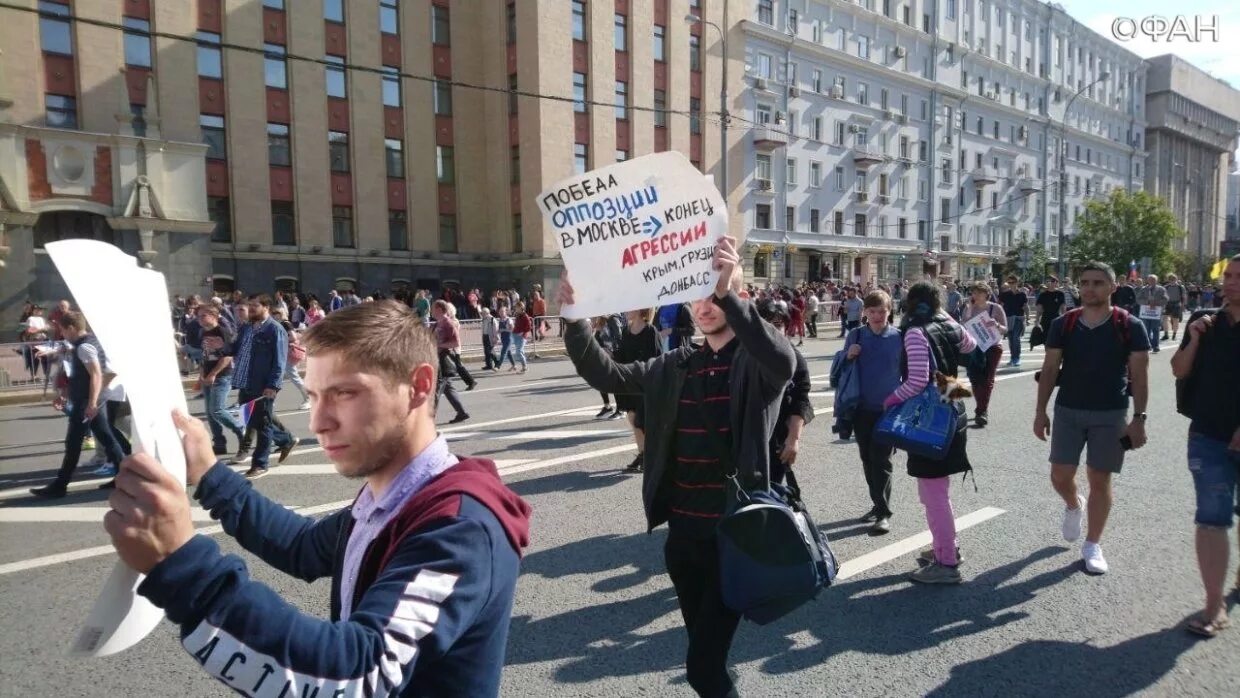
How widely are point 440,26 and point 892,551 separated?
33961 mm

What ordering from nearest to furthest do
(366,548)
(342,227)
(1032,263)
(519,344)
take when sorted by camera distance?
(366,548) < (519,344) < (342,227) < (1032,263)

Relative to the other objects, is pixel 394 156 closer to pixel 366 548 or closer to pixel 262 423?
pixel 262 423

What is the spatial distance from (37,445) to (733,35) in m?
37.2

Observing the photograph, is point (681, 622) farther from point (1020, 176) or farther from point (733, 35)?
point (1020, 176)

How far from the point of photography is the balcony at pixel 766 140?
39.5 m

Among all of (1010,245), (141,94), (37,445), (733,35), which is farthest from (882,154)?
(37,445)

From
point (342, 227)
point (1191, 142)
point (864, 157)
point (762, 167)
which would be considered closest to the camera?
point (342, 227)

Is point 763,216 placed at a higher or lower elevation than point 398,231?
higher

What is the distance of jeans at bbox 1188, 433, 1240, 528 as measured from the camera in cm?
370

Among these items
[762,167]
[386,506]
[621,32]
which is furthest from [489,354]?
[762,167]

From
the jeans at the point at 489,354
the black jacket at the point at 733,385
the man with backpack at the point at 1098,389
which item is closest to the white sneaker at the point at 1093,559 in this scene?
the man with backpack at the point at 1098,389

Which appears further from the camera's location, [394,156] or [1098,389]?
[394,156]

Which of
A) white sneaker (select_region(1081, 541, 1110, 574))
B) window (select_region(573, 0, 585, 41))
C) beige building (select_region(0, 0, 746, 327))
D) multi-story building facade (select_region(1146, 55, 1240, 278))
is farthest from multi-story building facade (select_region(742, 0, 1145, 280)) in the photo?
white sneaker (select_region(1081, 541, 1110, 574))

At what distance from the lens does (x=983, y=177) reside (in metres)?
52.7
